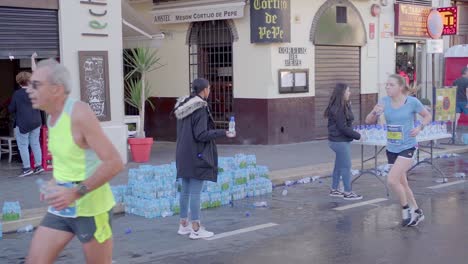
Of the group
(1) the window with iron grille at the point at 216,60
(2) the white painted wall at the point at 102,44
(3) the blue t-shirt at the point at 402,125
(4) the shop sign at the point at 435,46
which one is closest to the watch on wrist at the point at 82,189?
(3) the blue t-shirt at the point at 402,125

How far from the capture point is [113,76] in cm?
1182

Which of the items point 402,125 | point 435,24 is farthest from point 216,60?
point 402,125

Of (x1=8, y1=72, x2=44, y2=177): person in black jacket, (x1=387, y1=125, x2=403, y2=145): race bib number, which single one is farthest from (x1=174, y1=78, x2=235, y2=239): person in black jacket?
(x1=8, y1=72, x2=44, y2=177): person in black jacket

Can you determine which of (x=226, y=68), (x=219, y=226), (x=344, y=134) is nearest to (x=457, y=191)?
(x=344, y=134)

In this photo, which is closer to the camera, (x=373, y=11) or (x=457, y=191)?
(x=457, y=191)

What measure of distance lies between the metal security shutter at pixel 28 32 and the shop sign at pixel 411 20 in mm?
10486

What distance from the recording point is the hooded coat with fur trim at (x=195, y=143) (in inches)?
270

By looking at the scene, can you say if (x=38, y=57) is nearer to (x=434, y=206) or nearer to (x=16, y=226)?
(x=16, y=226)

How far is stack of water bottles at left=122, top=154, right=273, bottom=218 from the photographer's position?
8289 millimetres

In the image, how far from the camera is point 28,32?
35.6 ft

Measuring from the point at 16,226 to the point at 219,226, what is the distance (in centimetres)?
248

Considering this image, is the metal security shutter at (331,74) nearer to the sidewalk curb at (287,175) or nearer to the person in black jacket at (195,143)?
the sidewalk curb at (287,175)

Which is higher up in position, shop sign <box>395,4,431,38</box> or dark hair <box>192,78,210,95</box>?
shop sign <box>395,4,431,38</box>

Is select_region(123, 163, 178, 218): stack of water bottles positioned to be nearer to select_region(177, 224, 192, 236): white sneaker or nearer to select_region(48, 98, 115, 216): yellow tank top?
select_region(177, 224, 192, 236): white sneaker
